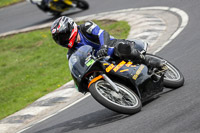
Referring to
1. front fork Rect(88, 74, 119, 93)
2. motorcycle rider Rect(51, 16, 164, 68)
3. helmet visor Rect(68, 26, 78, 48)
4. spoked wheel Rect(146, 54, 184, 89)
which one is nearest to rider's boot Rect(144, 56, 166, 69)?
motorcycle rider Rect(51, 16, 164, 68)

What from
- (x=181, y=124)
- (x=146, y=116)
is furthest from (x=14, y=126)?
(x=181, y=124)

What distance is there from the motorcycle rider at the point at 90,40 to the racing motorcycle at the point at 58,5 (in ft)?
39.3

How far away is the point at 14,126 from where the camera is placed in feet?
27.4

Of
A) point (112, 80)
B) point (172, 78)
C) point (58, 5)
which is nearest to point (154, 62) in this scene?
point (172, 78)

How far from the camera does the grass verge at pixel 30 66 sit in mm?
10656

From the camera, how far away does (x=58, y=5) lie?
757 inches

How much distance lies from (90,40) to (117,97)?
1277mm

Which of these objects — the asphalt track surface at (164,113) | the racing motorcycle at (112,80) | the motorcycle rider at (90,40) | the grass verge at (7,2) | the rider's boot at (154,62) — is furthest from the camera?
the grass verge at (7,2)

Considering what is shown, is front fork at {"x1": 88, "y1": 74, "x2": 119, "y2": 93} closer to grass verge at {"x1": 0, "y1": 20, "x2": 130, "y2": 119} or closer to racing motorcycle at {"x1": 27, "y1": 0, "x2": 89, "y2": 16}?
grass verge at {"x1": 0, "y1": 20, "x2": 130, "y2": 119}

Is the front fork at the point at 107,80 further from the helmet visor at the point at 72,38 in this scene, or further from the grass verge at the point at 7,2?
the grass verge at the point at 7,2

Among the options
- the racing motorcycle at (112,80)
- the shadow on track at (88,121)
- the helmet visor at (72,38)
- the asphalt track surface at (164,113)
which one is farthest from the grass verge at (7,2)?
the racing motorcycle at (112,80)

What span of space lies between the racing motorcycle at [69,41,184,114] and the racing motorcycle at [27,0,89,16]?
1242cm

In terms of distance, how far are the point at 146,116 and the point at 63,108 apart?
300 centimetres

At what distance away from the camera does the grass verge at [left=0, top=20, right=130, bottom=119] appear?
1066 centimetres
